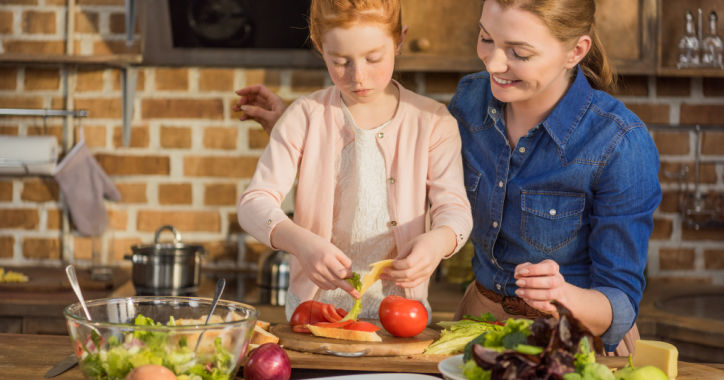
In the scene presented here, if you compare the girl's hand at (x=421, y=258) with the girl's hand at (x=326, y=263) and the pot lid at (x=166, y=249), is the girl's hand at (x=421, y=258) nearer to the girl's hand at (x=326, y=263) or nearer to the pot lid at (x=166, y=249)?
the girl's hand at (x=326, y=263)

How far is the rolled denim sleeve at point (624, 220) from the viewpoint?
4.50 feet

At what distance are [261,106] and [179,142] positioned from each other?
976mm

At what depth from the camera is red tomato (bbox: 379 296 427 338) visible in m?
1.21

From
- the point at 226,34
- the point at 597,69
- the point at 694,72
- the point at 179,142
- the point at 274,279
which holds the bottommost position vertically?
the point at 274,279

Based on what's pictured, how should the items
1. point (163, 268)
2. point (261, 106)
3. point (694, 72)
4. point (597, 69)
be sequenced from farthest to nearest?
point (694, 72), point (163, 268), point (261, 106), point (597, 69)

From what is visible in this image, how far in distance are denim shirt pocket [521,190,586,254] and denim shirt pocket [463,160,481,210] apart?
3.8 inches

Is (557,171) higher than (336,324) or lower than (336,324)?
higher

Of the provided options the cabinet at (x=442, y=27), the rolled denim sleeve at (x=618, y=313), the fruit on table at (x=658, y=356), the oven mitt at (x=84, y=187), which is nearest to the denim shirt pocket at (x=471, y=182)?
the rolled denim sleeve at (x=618, y=313)

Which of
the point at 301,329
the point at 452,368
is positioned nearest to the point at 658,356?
the point at 452,368

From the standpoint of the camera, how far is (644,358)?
104 cm

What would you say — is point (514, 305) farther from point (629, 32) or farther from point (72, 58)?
point (72, 58)

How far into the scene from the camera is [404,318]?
1.21m

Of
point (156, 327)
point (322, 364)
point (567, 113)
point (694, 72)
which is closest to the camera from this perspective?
point (156, 327)

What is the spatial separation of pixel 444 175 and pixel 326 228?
0.74 feet
